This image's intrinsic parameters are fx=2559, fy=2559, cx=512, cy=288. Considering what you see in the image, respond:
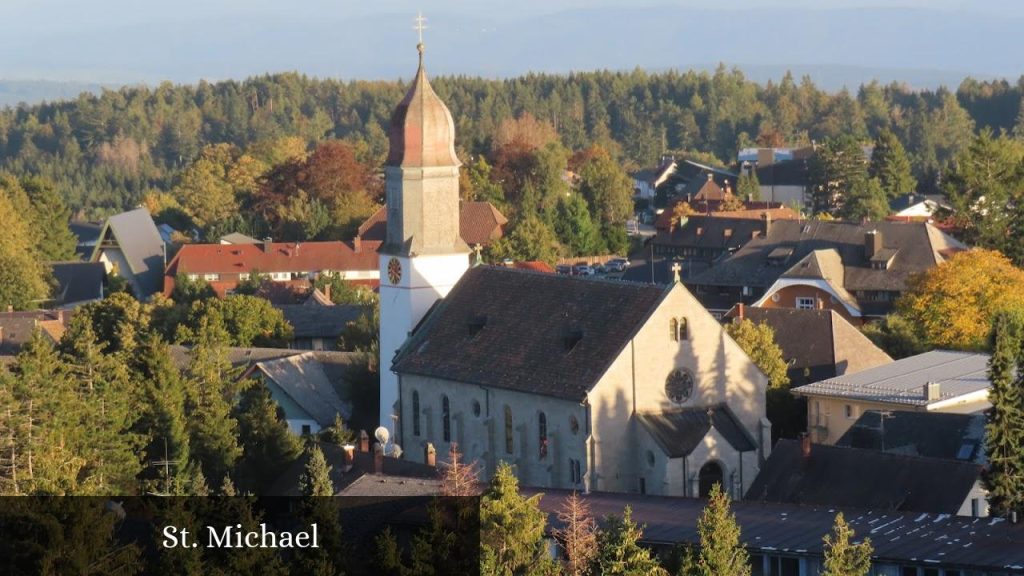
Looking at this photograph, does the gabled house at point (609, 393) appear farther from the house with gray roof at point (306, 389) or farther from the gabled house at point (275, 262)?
the gabled house at point (275, 262)

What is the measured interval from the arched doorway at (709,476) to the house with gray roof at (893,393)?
7322 mm

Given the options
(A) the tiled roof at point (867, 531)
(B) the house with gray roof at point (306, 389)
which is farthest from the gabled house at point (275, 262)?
(A) the tiled roof at point (867, 531)

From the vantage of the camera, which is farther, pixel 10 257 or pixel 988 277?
pixel 10 257

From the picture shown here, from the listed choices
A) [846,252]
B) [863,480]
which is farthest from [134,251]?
[863,480]

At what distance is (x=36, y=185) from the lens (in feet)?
463

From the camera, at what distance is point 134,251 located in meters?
132

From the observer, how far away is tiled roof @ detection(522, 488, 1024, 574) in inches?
1758

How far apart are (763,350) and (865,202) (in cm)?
7745

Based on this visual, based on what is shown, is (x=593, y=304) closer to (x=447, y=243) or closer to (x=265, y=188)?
(x=447, y=243)

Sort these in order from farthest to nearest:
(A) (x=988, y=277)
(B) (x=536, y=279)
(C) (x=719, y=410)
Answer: (A) (x=988, y=277), (B) (x=536, y=279), (C) (x=719, y=410)

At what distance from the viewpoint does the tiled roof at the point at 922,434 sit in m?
61.5

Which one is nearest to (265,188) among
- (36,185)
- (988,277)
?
(36,185)

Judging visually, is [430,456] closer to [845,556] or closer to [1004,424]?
[1004,424]

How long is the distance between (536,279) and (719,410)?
6.80 m
